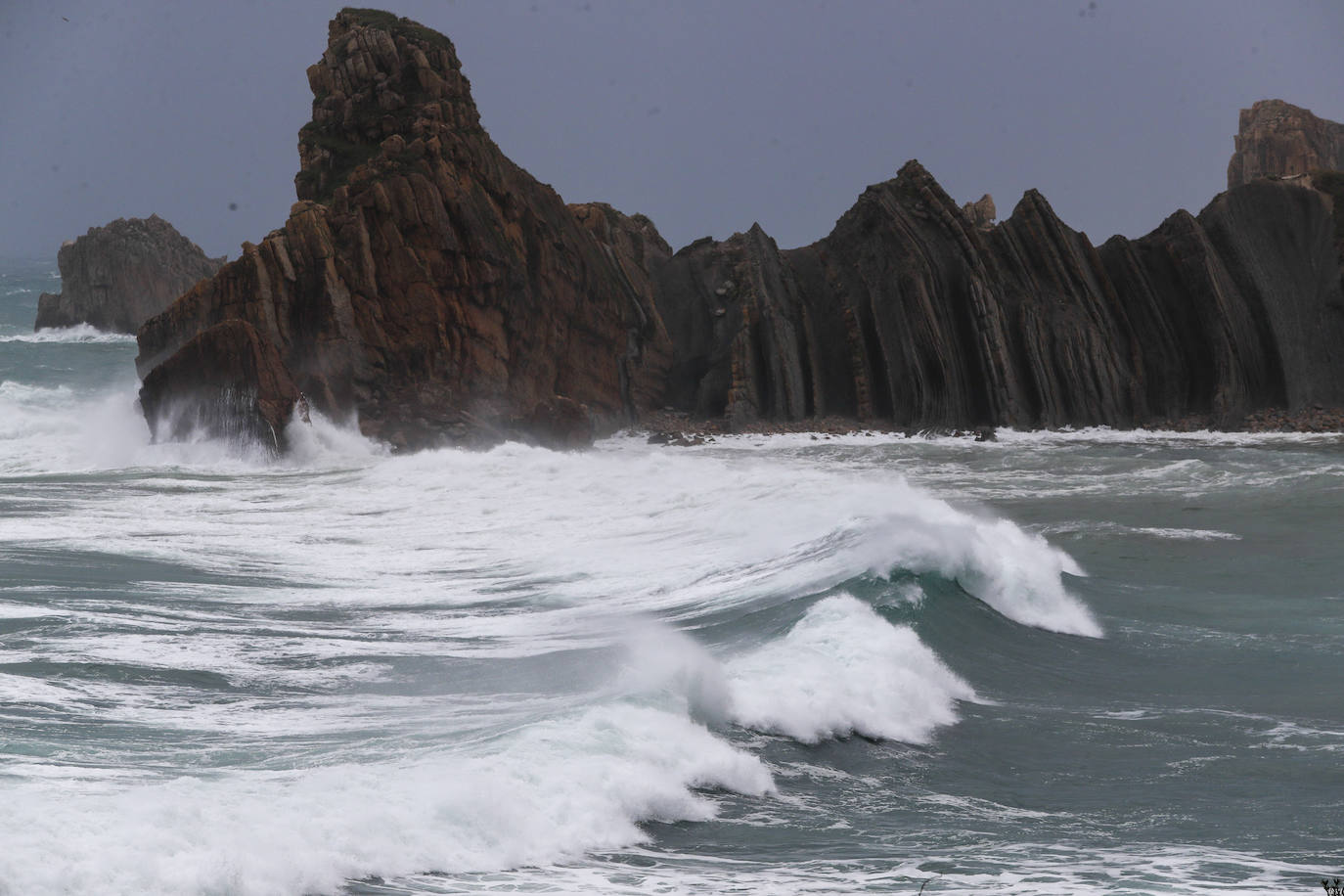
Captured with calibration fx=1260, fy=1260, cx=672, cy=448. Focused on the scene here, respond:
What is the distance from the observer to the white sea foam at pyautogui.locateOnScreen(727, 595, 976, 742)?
7.84 metres

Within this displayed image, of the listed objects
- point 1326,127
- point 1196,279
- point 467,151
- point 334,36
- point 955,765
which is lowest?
point 955,765

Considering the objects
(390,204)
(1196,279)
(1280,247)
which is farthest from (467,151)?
(1280,247)

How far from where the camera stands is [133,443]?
97.2 ft

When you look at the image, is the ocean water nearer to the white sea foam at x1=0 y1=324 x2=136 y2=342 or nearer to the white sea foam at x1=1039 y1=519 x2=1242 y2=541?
the white sea foam at x1=1039 y1=519 x2=1242 y2=541

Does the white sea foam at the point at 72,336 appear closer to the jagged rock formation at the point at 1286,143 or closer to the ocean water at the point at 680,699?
the ocean water at the point at 680,699

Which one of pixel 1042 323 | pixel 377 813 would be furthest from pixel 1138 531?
pixel 1042 323

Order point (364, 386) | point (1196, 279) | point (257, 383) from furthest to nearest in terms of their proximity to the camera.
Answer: point (1196, 279), point (364, 386), point (257, 383)

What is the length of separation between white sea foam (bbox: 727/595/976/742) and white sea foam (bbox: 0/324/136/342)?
61513 mm

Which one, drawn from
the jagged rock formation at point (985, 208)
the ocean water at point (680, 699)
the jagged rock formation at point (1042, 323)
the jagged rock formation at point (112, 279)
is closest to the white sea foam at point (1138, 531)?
the ocean water at point (680, 699)

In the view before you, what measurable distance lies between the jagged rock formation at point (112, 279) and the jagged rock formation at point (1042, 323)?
38486 mm

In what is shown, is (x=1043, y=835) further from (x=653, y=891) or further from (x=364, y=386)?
(x=364, y=386)

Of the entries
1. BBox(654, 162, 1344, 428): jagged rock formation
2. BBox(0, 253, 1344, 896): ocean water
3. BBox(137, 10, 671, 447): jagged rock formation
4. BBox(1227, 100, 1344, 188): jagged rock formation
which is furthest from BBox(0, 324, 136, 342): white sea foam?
BBox(1227, 100, 1344, 188): jagged rock formation

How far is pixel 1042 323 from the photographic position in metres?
38.6

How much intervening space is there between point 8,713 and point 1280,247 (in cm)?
4005
